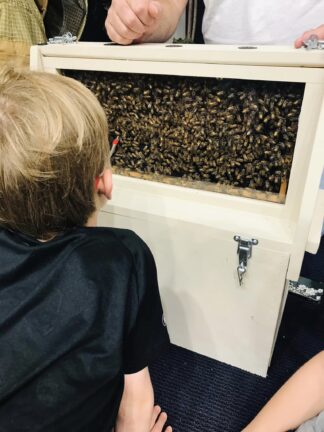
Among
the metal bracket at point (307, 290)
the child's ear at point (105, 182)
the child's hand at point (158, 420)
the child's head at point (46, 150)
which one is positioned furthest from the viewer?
the metal bracket at point (307, 290)

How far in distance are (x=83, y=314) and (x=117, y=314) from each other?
0.05 meters

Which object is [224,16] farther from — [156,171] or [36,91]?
[36,91]

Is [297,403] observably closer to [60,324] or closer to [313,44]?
[60,324]

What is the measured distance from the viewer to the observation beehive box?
670 millimetres

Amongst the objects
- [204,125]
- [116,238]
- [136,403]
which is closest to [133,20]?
[204,125]

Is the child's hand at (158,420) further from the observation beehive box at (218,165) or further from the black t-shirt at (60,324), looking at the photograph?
the black t-shirt at (60,324)

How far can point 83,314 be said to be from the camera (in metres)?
0.51

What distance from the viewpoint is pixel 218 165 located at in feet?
2.66

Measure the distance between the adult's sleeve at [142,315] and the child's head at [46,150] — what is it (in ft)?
0.43

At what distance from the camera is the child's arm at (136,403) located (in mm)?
670

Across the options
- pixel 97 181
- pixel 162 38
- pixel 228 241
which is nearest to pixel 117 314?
pixel 97 181

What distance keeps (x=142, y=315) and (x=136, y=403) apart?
0.69ft

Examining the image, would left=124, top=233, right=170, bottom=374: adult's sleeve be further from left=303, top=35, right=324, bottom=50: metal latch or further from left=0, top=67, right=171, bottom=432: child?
left=303, top=35, right=324, bottom=50: metal latch

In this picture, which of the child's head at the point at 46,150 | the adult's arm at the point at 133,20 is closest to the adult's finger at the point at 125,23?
the adult's arm at the point at 133,20
